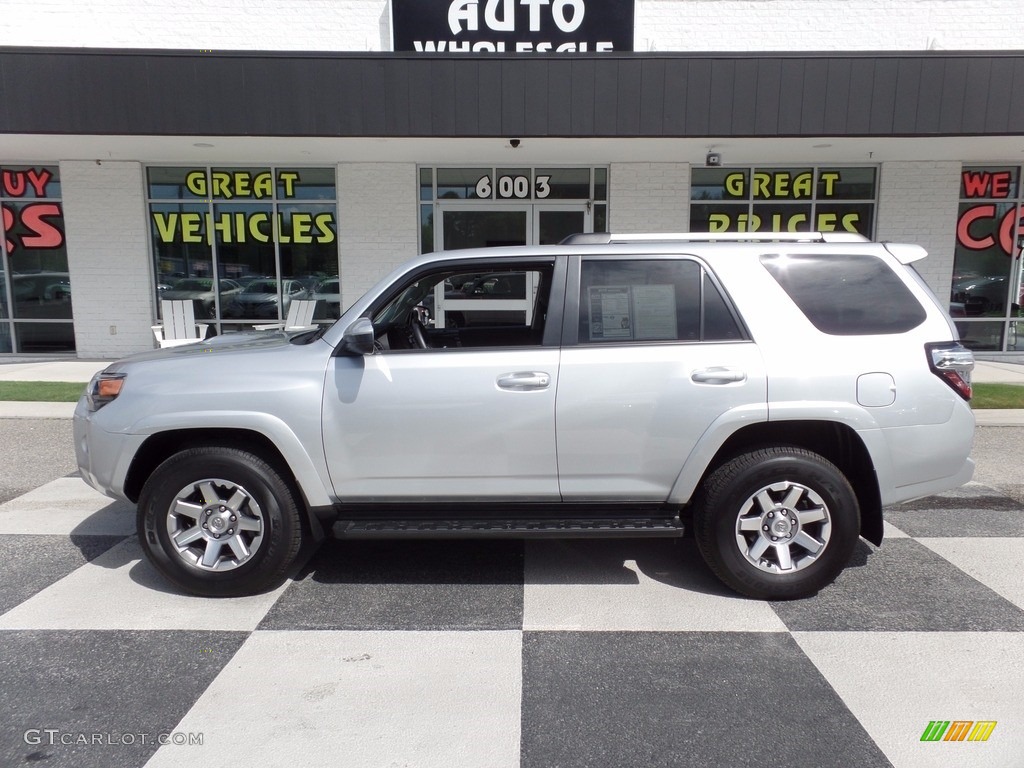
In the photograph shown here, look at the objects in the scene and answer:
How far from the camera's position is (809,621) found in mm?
3691

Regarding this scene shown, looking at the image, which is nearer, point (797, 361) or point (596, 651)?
point (596, 651)

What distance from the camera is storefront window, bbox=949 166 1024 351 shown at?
12.4 meters

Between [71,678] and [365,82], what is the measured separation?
7908 mm

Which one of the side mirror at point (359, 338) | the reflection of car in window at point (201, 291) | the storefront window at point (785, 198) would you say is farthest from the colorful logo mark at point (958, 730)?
the reflection of car in window at point (201, 291)

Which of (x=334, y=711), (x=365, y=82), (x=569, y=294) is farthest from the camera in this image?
(x=365, y=82)

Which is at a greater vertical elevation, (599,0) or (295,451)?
(599,0)

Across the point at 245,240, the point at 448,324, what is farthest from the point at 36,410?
the point at 448,324

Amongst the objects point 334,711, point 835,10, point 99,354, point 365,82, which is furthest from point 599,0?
point 334,711

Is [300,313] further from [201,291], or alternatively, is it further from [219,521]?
[219,521]

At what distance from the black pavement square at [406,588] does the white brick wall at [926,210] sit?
415 inches

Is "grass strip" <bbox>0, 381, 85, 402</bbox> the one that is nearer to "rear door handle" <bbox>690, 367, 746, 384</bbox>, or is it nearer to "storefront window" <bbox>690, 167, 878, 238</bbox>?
"rear door handle" <bbox>690, 367, 746, 384</bbox>

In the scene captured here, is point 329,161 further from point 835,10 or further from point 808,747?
point 808,747

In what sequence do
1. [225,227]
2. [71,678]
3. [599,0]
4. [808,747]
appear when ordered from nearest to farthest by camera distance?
[808,747]
[71,678]
[599,0]
[225,227]

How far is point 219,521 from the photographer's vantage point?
3887 mm
